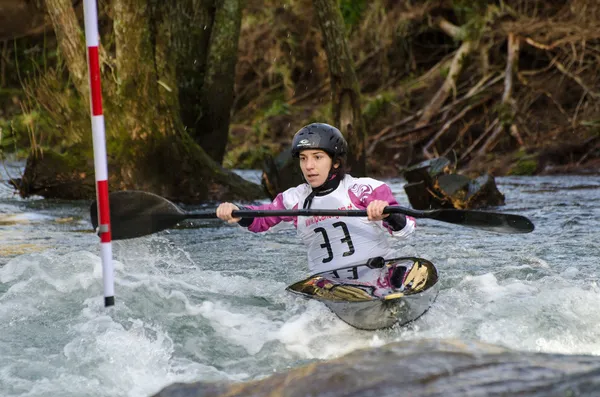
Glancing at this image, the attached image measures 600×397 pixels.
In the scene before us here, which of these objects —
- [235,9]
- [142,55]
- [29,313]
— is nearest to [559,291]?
[29,313]

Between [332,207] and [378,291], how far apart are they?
738mm

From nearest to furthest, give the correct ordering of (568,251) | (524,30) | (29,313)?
1. (29,313)
2. (568,251)
3. (524,30)

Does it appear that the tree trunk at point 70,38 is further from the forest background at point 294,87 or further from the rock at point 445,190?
the rock at point 445,190

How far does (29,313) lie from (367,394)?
2.89 metres

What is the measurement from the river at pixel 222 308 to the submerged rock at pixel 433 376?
1.03 m

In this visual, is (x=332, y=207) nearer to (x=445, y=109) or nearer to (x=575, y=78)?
(x=445, y=109)

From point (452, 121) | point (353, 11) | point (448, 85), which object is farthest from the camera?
point (353, 11)

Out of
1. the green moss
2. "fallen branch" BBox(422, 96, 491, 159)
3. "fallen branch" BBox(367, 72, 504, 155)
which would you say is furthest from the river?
the green moss

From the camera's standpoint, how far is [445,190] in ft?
31.8

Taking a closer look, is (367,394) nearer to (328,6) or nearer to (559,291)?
(559,291)

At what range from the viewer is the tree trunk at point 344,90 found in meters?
10.7

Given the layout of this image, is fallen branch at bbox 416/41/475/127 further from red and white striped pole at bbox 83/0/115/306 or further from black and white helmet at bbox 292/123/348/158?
red and white striped pole at bbox 83/0/115/306

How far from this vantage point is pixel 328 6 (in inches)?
417

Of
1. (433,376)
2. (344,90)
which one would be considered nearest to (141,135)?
(344,90)
